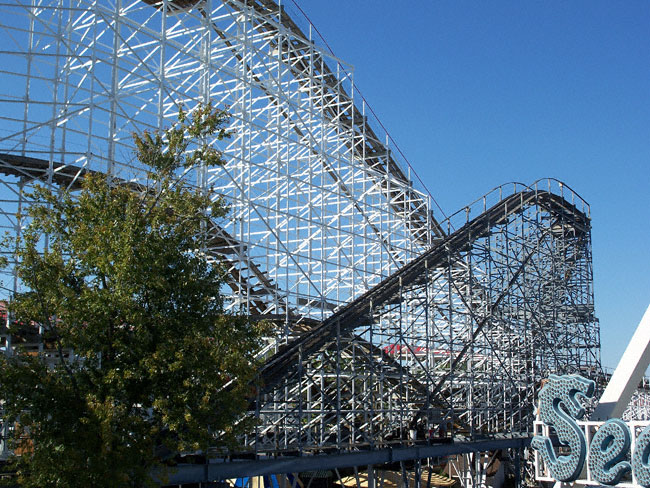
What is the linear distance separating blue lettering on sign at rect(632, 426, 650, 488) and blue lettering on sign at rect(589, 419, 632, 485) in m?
0.16

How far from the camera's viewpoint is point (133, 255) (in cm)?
1076

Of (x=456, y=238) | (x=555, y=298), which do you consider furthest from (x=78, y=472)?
(x=555, y=298)

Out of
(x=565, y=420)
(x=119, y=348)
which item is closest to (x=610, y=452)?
(x=565, y=420)

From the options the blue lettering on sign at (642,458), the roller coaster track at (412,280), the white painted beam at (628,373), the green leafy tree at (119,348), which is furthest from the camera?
the roller coaster track at (412,280)

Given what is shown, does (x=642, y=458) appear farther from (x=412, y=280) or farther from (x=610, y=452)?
(x=412, y=280)

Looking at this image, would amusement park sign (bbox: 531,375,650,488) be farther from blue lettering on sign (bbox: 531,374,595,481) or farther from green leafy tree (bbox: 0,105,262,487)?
green leafy tree (bbox: 0,105,262,487)

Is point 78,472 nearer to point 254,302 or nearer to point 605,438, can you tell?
point 605,438

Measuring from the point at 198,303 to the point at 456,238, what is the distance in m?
12.3

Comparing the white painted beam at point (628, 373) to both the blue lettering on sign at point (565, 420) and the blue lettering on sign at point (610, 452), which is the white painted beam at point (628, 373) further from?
the blue lettering on sign at point (610, 452)

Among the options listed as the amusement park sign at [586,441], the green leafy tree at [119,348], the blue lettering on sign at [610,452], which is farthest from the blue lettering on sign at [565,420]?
the green leafy tree at [119,348]

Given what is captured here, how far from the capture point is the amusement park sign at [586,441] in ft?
44.8

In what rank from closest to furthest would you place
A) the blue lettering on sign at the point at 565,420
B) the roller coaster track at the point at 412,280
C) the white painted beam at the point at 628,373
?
the blue lettering on sign at the point at 565,420, the white painted beam at the point at 628,373, the roller coaster track at the point at 412,280

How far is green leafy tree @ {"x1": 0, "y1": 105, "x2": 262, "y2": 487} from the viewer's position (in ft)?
33.8

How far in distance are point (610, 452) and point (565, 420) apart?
1167 millimetres
